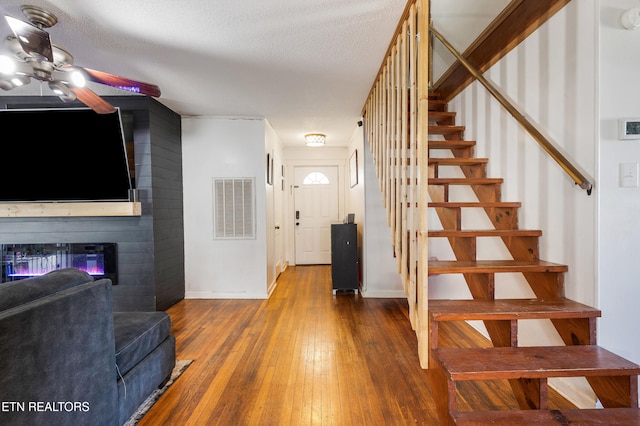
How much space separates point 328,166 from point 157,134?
132 inches

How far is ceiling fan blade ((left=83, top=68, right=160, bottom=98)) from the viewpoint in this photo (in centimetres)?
184

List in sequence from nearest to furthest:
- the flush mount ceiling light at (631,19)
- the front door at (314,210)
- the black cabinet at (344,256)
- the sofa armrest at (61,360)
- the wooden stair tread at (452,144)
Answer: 1. the sofa armrest at (61,360)
2. the flush mount ceiling light at (631,19)
3. the wooden stair tread at (452,144)
4. the black cabinet at (344,256)
5. the front door at (314,210)

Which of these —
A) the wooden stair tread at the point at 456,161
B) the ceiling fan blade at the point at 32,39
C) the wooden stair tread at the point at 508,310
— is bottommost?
the wooden stair tread at the point at 508,310

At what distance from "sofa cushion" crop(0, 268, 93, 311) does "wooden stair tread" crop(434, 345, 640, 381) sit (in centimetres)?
180

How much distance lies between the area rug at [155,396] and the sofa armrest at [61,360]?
0.25 m

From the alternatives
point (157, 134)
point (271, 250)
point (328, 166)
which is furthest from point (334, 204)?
point (157, 134)

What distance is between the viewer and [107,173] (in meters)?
2.99

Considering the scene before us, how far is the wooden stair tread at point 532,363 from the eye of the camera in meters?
1.24

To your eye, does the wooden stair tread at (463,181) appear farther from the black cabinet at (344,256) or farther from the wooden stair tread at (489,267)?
the black cabinet at (344,256)

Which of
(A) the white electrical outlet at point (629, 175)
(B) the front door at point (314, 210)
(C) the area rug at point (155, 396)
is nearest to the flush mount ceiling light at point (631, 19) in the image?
(A) the white electrical outlet at point (629, 175)

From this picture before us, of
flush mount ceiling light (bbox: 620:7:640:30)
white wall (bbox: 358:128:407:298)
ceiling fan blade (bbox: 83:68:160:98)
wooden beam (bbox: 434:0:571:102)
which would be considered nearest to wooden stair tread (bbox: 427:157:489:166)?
wooden beam (bbox: 434:0:571:102)

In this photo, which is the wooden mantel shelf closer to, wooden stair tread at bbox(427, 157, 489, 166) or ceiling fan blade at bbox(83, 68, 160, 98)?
ceiling fan blade at bbox(83, 68, 160, 98)

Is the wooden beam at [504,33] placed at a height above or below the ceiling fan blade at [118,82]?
above

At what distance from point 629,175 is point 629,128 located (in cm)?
25
